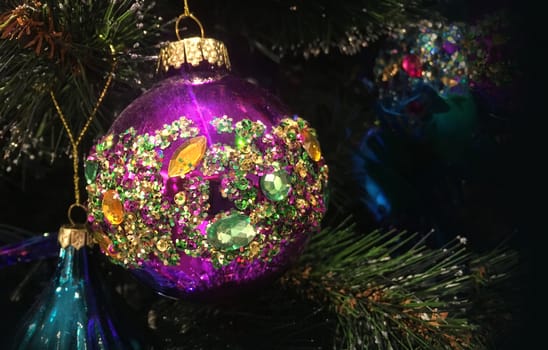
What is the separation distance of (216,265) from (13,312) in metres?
0.33

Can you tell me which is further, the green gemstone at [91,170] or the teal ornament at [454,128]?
the teal ornament at [454,128]

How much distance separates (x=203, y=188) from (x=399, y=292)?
0.79 feet

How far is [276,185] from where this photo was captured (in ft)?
1.37

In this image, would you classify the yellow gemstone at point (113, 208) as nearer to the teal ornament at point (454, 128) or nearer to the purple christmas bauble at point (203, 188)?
the purple christmas bauble at point (203, 188)

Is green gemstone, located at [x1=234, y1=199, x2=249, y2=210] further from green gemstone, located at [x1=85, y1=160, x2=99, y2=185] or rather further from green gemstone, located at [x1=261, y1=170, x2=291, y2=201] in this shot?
green gemstone, located at [x1=85, y1=160, x2=99, y2=185]

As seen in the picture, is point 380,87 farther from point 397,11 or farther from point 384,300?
point 384,300

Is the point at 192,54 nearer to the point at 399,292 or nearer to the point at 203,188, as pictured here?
the point at 203,188

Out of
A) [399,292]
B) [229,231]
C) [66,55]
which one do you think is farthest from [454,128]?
[66,55]

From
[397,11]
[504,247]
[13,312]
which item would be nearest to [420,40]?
[397,11]

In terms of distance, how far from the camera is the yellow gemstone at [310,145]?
458 millimetres

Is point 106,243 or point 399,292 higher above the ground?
point 106,243

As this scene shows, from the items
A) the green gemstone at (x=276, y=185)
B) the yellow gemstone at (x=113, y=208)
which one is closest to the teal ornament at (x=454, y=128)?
the green gemstone at (x=276, y=185)

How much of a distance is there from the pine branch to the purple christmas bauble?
0.34 ft

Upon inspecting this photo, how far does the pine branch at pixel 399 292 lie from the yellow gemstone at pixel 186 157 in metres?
0.21
